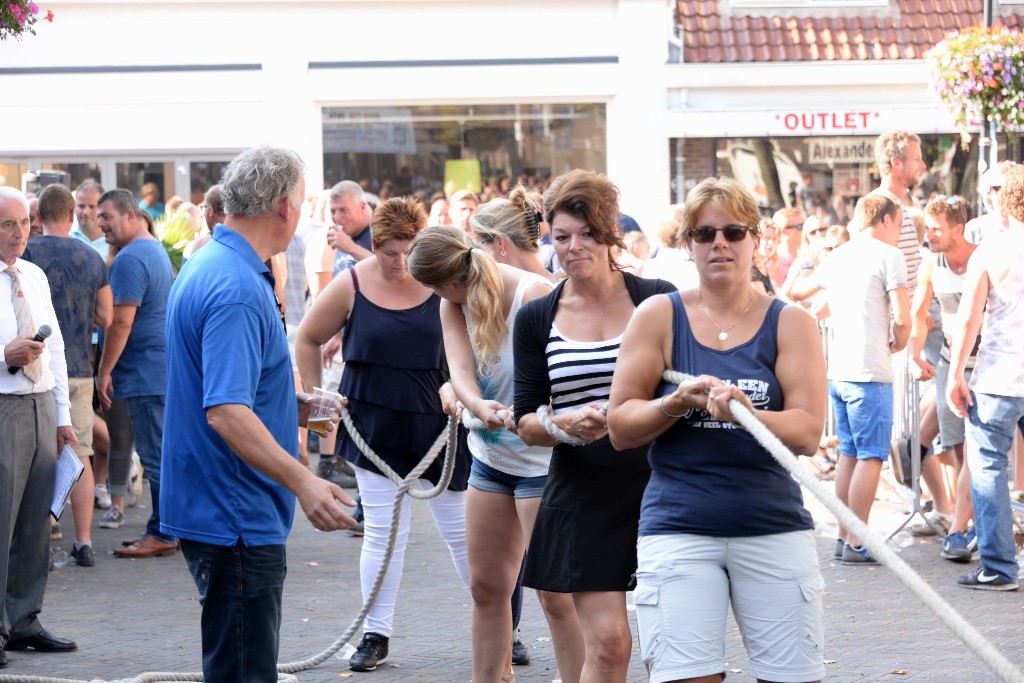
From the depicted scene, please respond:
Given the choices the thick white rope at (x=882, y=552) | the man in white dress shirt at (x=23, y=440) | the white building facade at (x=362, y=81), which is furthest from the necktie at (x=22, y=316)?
the white building facade at (x=362, y=81)

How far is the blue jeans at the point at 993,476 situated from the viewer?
7102 millimetres

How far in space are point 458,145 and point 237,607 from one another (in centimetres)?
1592

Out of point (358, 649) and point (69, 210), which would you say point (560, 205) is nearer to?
point (358, 649)

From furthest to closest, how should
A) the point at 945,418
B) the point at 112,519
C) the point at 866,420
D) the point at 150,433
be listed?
the point at 112,519, the point at 150,433, the point at 945,418, the point at 866,420

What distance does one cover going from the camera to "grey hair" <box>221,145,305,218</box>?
12.8 feet

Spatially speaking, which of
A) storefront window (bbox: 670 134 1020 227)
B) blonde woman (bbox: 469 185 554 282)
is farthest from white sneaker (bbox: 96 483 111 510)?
storefront window (bbox: 670 134 1020 227)

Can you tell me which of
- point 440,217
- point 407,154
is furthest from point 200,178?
point 440,217

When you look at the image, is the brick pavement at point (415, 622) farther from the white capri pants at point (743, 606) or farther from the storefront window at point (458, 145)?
the storefront window at point (458, 145)

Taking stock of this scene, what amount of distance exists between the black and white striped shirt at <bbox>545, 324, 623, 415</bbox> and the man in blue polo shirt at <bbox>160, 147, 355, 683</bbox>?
843 mm

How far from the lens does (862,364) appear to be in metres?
7.84

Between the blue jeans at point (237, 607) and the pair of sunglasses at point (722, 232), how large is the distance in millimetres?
1469

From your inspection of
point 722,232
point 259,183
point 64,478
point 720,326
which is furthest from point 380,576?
point 722,232

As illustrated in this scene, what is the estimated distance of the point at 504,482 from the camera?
4.96 meters

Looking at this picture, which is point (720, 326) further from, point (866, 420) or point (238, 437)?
point (866, 420)
